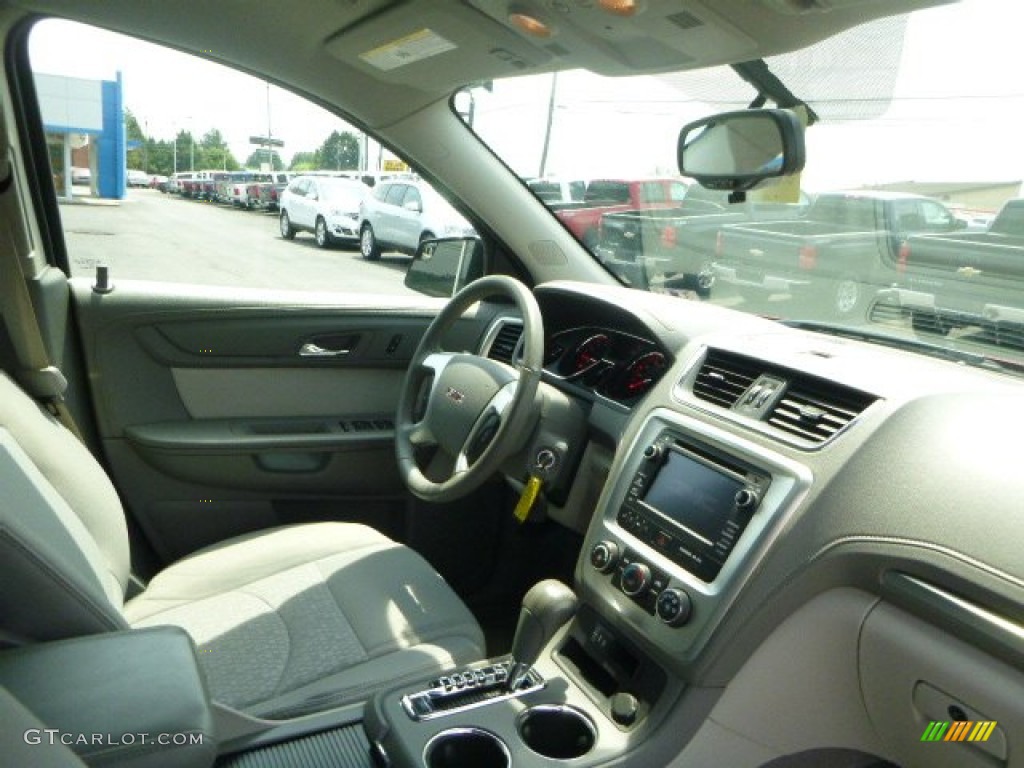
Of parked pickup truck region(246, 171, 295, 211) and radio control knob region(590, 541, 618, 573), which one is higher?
parked pickup truck region(246, 171, 295, 211)

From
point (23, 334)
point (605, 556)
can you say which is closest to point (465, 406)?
point (605, 556)

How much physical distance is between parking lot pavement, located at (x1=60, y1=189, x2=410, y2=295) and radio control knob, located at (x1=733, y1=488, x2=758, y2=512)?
5.90 feet

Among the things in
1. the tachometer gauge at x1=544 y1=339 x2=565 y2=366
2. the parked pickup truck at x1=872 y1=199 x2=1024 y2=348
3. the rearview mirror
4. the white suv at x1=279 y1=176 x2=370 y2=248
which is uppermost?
the rearview mirror

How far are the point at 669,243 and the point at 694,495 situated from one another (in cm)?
125

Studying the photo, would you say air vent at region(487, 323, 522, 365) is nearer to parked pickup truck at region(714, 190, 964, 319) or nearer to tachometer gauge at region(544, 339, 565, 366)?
tachometer gauge at region(544, 339, 565, 366)

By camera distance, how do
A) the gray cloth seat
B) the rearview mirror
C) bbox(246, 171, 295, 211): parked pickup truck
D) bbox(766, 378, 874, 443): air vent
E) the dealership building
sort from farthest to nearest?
bbox(246, 171, 295, 211): parked pickup truck < the dealership building < the rearview mirror < bbox(766, 378, 874, 443): air vent < the gray cloth seat

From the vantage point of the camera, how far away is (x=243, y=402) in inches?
105

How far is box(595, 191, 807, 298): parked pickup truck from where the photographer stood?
98.7 inches

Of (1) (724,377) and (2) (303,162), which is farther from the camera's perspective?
(2) (303,162)

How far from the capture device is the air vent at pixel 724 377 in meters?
1.68

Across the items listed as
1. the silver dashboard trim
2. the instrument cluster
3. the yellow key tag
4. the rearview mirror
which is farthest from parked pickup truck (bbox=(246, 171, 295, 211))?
the silver dashboard trim

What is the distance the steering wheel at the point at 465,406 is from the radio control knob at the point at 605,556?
295mm

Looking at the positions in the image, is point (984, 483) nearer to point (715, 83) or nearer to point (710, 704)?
point (710, 704)

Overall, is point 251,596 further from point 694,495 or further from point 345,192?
point 345,192
